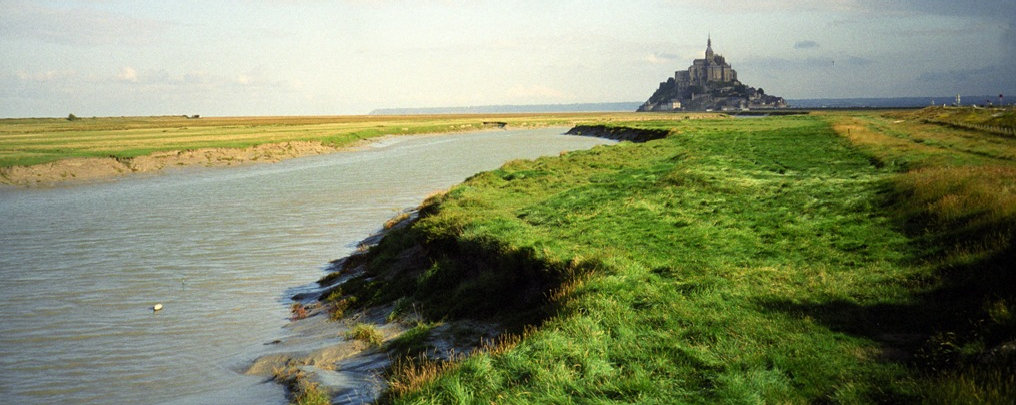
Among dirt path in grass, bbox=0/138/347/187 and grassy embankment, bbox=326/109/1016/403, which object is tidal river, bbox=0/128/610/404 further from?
dirt path in grass, bbox=0/138/347/187

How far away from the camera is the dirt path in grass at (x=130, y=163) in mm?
50156

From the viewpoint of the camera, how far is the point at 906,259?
Answer: 13820mm

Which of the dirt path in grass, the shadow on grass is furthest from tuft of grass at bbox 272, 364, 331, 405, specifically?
the dirt path in grass

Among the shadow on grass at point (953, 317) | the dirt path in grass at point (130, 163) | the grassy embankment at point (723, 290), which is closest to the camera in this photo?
the shadow on grass at point (953, 317)

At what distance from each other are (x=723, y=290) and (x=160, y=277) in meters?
18.3

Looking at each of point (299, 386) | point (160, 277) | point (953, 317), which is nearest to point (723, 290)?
point (953, 317)

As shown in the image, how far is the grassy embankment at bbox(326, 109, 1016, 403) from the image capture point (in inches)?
332

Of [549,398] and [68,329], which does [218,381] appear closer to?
[68,329]

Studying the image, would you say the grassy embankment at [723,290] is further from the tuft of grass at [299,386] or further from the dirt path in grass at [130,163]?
the dirt path in grass at [130,163]

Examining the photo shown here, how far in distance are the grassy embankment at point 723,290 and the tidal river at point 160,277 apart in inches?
129

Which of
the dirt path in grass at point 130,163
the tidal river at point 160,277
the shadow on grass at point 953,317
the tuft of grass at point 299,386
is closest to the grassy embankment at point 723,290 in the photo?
the shadow on grass at point 953,317

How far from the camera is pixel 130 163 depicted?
5947 cm

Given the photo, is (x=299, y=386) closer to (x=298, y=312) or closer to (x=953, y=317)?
(x=298, y=312)

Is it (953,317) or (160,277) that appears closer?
(953,317)
